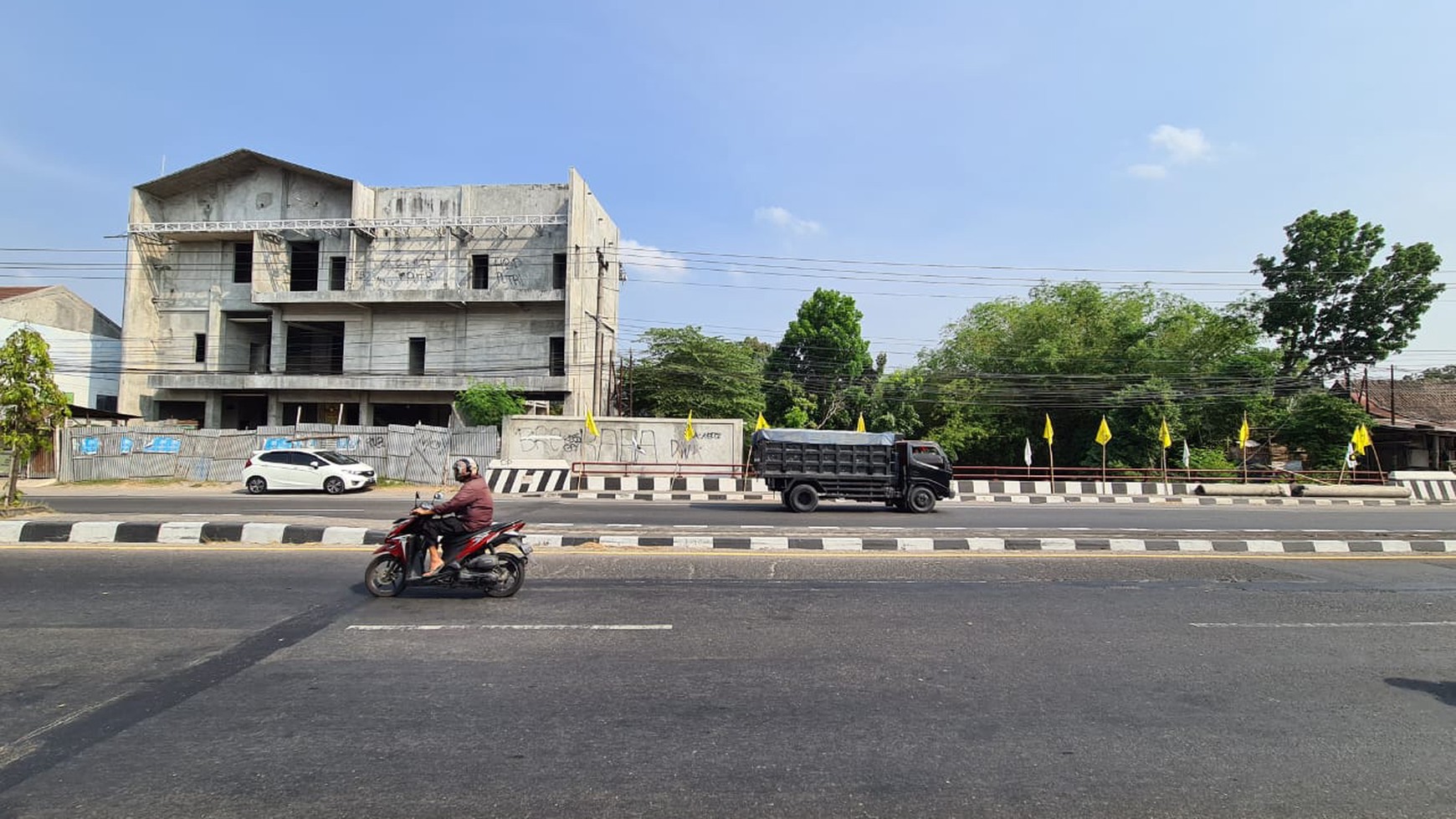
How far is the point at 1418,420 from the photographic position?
40438 millimetres

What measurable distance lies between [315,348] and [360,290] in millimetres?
6002

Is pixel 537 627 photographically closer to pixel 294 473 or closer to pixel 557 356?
pixel 294 473

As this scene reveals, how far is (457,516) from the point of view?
24.0 feet

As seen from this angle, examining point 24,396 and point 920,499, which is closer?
point 24,396

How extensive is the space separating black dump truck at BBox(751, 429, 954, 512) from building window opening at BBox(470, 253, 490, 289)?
25.1m

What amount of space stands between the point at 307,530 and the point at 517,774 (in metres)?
8.52

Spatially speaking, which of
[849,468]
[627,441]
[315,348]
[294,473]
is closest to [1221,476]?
[849,468]

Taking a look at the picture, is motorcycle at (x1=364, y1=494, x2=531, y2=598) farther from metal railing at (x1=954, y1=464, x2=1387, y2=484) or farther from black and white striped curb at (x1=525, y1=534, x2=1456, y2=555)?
metal railing at (x1=954, y1=464, x2=1387, y2=484)

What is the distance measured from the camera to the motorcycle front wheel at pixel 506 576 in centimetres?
726

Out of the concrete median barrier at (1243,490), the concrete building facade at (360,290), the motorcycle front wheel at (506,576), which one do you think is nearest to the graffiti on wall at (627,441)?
the concrete building facade at (360,290)

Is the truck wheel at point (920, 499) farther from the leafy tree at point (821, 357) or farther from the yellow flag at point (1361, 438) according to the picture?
the leafy tree at point (821, 357)

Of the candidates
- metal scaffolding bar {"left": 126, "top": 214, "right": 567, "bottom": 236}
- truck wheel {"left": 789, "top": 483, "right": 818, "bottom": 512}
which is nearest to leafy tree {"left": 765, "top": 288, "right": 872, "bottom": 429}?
metal scaffolding bar {"left": 126, "top": 214, "right": 567, "bottom": 236}

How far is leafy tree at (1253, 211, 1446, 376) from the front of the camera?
123 ft

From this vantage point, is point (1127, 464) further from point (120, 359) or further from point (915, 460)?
point (120, 359)
